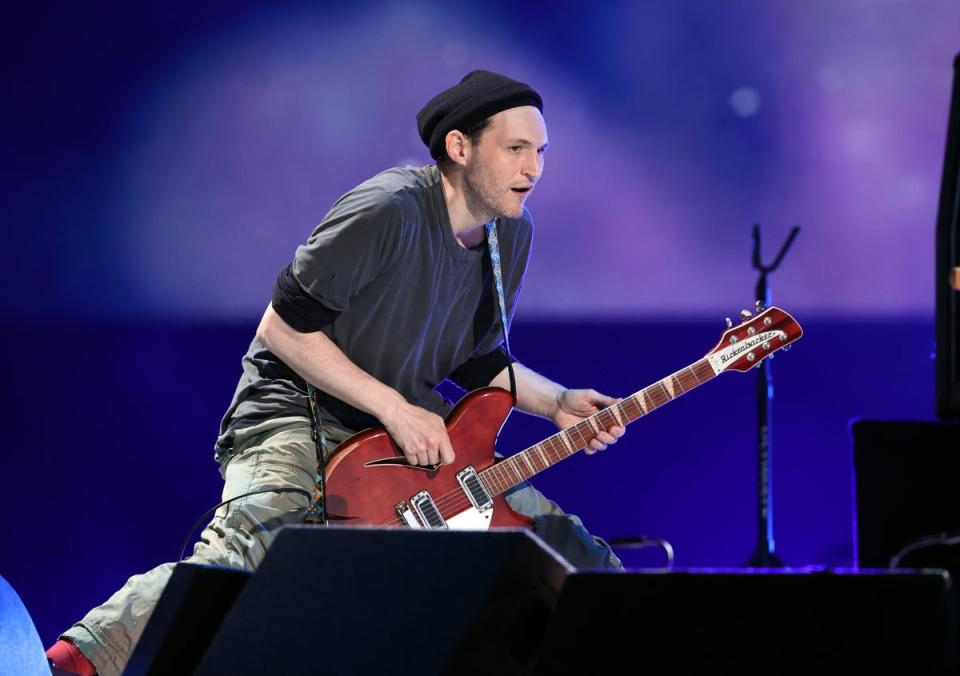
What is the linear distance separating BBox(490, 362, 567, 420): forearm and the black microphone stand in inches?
62.7

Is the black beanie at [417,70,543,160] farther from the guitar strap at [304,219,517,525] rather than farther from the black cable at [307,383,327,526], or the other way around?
the black cable at [307,383,327,526]

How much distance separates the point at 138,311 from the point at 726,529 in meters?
2.94

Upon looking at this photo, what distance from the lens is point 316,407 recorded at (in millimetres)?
3566

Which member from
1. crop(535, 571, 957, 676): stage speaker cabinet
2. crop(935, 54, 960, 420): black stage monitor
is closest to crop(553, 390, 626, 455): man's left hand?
crop(935, 54, 960, 420): black stage monitor

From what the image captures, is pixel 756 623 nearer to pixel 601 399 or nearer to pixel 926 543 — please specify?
pixel 926 543

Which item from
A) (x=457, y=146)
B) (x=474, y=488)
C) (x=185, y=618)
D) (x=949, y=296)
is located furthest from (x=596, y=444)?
(x=185, y=618)

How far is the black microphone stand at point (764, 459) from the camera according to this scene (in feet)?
17.1

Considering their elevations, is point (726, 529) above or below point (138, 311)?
below

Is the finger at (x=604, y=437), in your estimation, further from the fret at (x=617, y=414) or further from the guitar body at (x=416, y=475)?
the guitar body at (x=416, y=475)

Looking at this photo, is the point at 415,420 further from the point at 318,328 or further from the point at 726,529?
the point at 726,529

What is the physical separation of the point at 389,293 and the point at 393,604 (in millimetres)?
2087

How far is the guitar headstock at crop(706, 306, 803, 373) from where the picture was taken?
3719 mm

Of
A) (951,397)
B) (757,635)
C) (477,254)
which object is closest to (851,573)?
(757,635)

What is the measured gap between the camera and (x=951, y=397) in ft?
6.17
